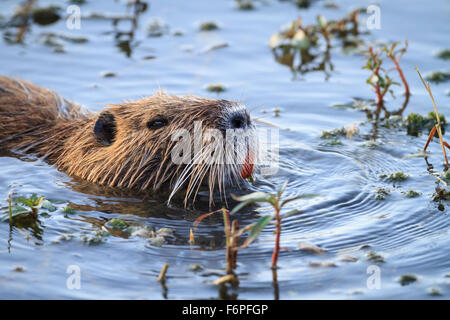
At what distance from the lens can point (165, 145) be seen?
461cm

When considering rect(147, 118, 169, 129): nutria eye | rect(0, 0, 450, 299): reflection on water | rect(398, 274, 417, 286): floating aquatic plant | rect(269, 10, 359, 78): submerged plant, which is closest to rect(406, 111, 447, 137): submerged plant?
rect(0, 0, 450, 299): reflection on water

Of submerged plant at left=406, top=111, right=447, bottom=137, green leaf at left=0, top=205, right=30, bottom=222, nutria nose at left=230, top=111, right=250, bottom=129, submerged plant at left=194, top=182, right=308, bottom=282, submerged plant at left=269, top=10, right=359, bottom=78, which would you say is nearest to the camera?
submerged plant at left=194, top=182, right=308, bottom=282

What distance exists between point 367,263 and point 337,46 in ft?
14.9

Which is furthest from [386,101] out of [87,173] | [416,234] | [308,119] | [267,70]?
[87,173]

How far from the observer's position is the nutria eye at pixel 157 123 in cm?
470

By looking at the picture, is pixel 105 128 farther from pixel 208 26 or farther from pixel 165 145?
pixel 208 26

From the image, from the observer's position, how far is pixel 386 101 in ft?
21.4

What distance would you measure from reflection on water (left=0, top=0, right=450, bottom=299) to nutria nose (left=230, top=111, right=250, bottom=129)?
0.59m

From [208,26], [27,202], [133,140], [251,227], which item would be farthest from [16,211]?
[208,26]

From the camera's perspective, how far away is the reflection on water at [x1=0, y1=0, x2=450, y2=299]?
367 cm

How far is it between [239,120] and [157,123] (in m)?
0.63

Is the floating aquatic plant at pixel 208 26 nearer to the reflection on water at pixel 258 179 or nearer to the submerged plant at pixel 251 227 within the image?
the reflection on water at pixel 258 179

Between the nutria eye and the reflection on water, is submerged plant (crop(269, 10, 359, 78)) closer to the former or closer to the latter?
the reflection on water
